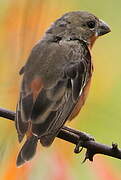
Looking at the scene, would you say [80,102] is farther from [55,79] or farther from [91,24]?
[91,24]

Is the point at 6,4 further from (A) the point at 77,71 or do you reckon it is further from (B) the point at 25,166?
(B) the point at 25,166

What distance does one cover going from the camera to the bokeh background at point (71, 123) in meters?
4.24

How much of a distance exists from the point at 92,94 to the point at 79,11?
0.72 metres

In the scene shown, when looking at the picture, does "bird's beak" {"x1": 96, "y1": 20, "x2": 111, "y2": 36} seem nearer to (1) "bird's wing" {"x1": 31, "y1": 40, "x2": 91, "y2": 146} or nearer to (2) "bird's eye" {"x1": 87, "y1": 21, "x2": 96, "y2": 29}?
(2) "bird's eye" {"x1": 87, "y1": 21, "x2": 96, "y2": 29}

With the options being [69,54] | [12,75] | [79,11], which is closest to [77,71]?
[69,54]

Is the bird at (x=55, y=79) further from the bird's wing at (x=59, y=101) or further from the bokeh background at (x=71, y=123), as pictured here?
the bokeh background at (x=71, y=123)

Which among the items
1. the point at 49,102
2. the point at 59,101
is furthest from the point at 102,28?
the point at 49,102

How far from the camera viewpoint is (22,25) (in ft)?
15.3

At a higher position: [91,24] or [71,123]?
[91,24]

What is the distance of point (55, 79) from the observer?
176 inches

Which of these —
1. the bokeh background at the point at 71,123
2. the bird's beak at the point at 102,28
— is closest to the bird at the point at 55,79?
the bird's beak at the point at 102,28

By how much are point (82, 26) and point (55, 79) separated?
1028 mm

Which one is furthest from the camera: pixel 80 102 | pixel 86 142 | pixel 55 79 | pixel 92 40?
pixel 92 40

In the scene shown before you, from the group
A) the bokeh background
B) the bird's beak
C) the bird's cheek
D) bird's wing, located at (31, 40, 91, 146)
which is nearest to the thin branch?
bird's wing, located at (31, 40, 91, 146)
